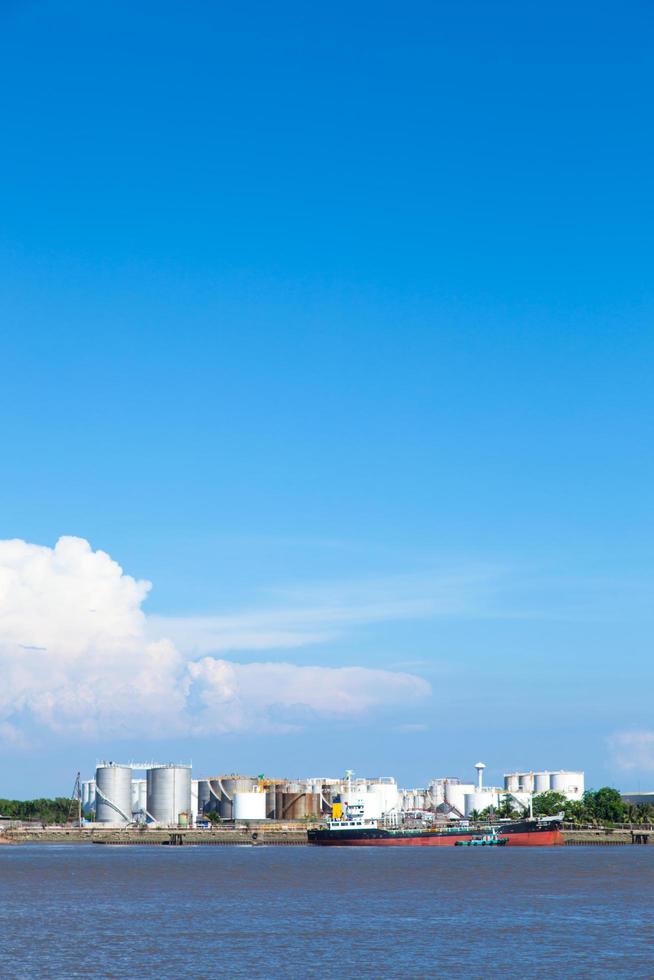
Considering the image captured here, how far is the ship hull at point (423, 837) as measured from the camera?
545 ft

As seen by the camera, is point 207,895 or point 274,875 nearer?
point 207,895

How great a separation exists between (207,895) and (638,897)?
26.0 m

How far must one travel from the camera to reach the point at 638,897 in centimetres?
7588

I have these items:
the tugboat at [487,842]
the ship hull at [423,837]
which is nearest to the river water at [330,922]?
the ship hull at [423,837]

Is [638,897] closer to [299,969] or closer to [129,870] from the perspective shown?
[299,969]

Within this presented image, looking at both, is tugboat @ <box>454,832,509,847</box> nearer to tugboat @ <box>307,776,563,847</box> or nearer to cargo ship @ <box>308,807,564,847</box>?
Result: tugboat @ <box>307,776,563,847</box>

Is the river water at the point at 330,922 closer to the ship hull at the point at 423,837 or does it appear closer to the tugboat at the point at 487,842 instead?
the ship hull at the point at 423,837

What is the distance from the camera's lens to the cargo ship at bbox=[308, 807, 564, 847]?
166750mm

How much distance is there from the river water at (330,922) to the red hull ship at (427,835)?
57.1 metres

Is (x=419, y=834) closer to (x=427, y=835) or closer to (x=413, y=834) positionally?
(x=427, y=835)

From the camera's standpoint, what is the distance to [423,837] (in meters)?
172

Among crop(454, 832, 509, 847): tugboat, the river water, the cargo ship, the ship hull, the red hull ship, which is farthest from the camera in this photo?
crop(454, 832, 509, 847): tugboat

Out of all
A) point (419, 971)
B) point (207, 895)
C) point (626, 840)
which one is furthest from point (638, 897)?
point (626, 840)

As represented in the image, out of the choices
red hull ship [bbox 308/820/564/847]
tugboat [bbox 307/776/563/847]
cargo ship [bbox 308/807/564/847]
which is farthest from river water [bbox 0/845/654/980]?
tugboat [bbox 307/776/563/847]
